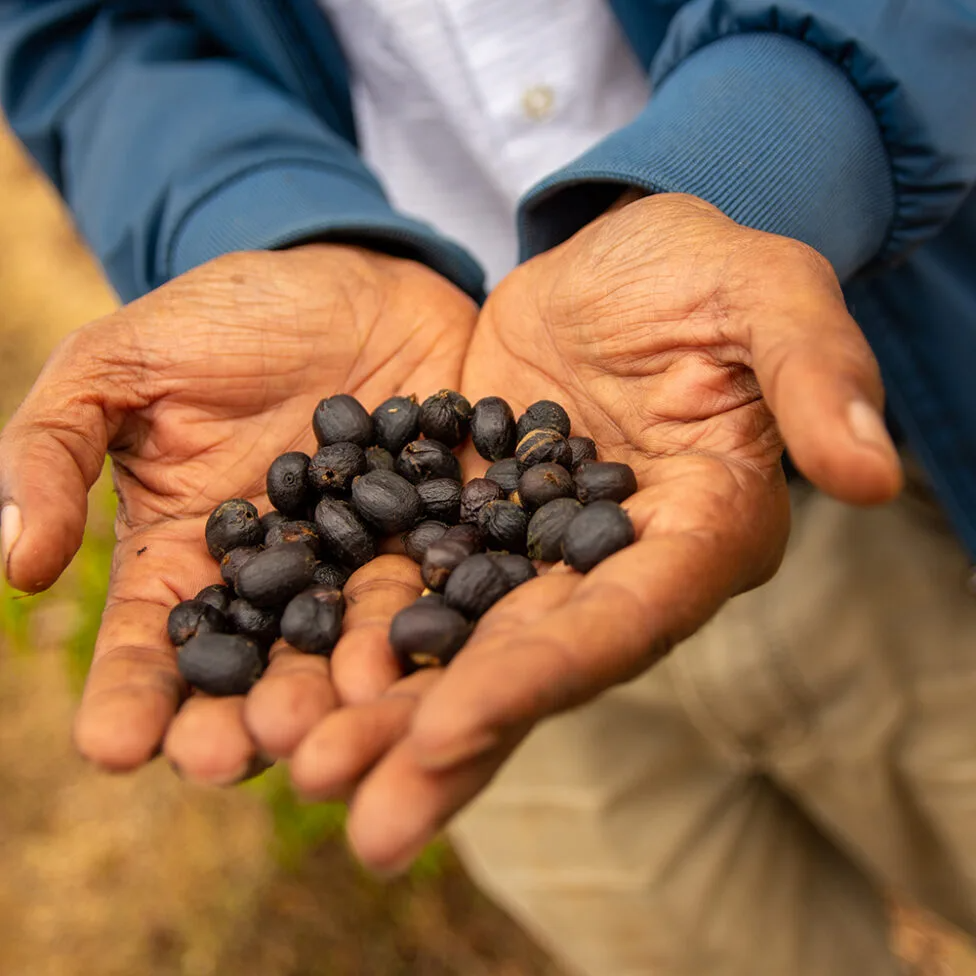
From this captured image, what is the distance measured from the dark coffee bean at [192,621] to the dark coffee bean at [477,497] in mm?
930

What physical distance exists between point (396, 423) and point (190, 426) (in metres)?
0.77

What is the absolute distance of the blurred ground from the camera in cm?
523

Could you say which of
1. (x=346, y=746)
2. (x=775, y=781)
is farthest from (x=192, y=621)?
(x=775, y=781)

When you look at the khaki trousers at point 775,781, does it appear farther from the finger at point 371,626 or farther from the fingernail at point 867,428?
the fingernail at point 867,428

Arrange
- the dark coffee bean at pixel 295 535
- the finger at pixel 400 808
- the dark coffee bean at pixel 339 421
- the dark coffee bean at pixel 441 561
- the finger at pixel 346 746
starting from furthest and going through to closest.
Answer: the dark coffee bean at pixel 339 421 → the dark coffee bean at pixel 295 535 → the dark coffee bean at pixel 441 561 → the finger at pixel 346 746 → the finger at pixel 400 808

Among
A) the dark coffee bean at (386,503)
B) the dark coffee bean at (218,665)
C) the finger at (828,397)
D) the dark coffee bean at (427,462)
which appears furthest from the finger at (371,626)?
A: the finger at (828,397)

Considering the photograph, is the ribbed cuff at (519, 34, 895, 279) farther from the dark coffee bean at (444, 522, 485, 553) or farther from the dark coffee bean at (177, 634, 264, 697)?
the dark coffee bean at (177, 634, 264, 697)

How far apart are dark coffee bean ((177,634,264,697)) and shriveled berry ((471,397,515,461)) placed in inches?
49.6

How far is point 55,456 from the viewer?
2682 millimetres

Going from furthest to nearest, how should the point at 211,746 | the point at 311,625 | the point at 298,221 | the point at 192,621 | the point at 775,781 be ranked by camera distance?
the point at 775,781, the point at 298,221, the point at 192,621, the point at 311,625, the point at 211,746

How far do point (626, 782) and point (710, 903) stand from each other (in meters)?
0.71

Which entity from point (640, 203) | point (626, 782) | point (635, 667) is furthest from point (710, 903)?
point (640, 203)

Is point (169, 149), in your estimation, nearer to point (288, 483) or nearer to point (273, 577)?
point (288, 483)

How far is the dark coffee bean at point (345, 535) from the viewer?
10.3ft
